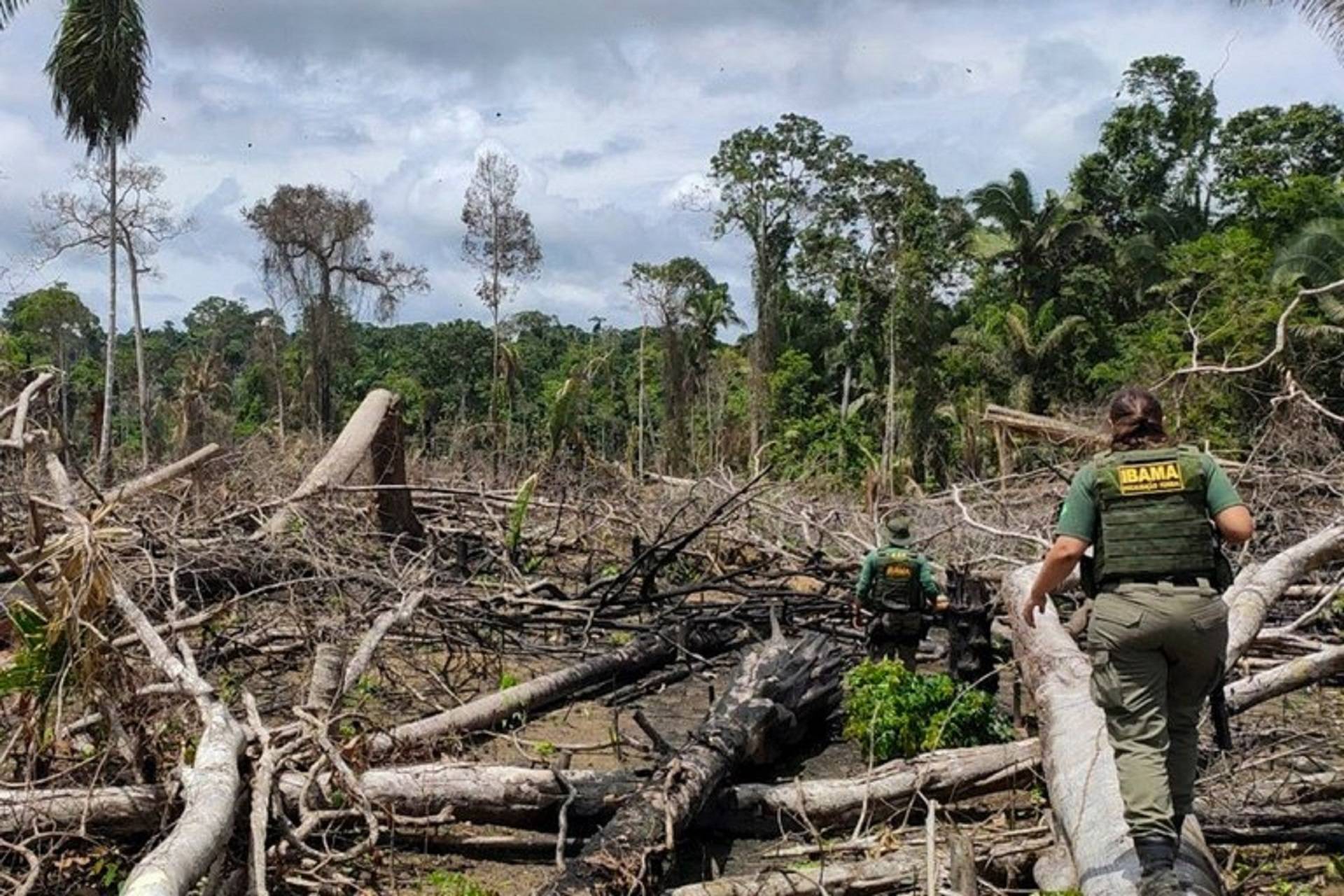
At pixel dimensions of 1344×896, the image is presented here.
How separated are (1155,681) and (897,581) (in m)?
3.44

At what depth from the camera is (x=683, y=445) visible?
34.3 metres

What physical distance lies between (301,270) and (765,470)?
32543mm

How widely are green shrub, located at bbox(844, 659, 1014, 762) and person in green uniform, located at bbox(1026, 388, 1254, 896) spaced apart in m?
2.33

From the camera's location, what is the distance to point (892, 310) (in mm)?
29641

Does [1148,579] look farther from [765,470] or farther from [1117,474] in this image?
[765,470]

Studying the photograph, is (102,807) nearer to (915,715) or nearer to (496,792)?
(496,792)

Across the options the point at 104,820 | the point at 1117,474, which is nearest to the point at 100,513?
the point at 104,820

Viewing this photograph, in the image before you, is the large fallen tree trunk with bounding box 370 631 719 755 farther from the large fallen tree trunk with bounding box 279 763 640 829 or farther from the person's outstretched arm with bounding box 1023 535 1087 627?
the person's outstretched arm with bounding box 1023 535 1087 627

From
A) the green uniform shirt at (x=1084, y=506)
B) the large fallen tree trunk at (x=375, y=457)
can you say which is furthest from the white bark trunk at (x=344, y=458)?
the green uniform shirt at (x=1084, y=506)

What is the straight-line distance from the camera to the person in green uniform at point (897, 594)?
23.2ft

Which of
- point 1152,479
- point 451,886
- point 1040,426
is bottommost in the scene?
point 451,886

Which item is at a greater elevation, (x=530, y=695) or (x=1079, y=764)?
(x=1079, y=764)

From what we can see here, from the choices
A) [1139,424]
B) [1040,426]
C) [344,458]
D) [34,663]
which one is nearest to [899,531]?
[1139,424]

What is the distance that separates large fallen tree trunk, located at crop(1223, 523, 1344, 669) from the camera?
212 inches
